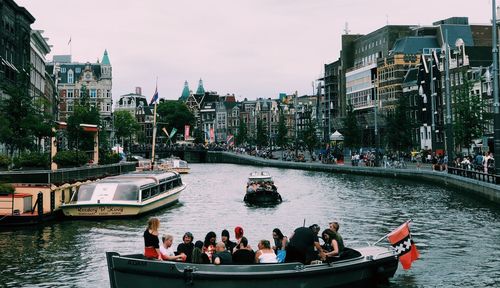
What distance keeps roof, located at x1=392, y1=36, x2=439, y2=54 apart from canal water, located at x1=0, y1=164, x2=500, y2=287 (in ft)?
270

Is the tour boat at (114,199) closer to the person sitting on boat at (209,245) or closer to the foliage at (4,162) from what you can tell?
the foliage at (4,162)

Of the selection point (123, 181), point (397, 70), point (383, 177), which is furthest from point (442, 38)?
point (123, 181)

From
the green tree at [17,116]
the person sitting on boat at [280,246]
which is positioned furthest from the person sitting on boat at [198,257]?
the green tree at [17,116]

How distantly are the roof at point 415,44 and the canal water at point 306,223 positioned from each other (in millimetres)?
82236

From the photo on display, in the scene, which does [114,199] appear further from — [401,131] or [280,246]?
[401,131]

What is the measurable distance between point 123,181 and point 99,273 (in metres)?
20.2

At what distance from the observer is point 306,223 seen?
4534 cm

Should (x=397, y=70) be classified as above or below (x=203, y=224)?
above

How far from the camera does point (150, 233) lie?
2231cm

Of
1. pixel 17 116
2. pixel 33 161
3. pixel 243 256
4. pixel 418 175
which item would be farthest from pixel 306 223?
pixel 418 175

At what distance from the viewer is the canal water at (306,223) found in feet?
91.0

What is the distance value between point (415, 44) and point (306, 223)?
365 feet

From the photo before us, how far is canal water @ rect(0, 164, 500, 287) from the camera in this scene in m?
27.7

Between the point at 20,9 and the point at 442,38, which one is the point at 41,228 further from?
the point at 442,38
